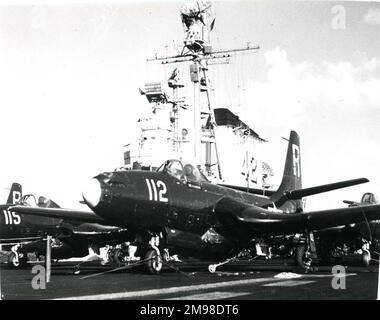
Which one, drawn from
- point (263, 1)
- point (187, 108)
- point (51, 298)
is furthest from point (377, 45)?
point (187, 108)

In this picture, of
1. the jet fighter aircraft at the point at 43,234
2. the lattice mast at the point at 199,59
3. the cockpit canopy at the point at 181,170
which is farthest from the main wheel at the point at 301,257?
the lattice mast at the point at 199,59

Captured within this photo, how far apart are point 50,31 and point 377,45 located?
8255mm

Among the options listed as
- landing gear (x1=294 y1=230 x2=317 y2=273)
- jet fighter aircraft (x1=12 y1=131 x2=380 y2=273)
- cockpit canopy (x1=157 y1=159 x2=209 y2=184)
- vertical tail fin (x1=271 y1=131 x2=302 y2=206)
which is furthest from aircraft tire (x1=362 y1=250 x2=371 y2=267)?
cockpit canopy (x1=157 y1=159 x2=209 y2=184)

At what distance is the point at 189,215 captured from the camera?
14.3m

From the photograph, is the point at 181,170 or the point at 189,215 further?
the point at 181,170

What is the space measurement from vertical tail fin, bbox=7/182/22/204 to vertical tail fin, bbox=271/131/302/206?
44.1 feet

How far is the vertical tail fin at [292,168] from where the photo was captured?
21453 mm

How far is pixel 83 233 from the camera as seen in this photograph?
19234mm

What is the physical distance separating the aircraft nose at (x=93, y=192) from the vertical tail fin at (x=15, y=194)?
1375cm

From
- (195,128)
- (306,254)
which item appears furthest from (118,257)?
(195,128)

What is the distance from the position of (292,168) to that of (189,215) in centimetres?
935

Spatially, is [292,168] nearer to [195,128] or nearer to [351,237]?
[351,237]

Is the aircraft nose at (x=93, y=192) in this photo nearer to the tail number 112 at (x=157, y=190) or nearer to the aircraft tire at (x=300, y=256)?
the tail number 112 at (x=157, y=190)
